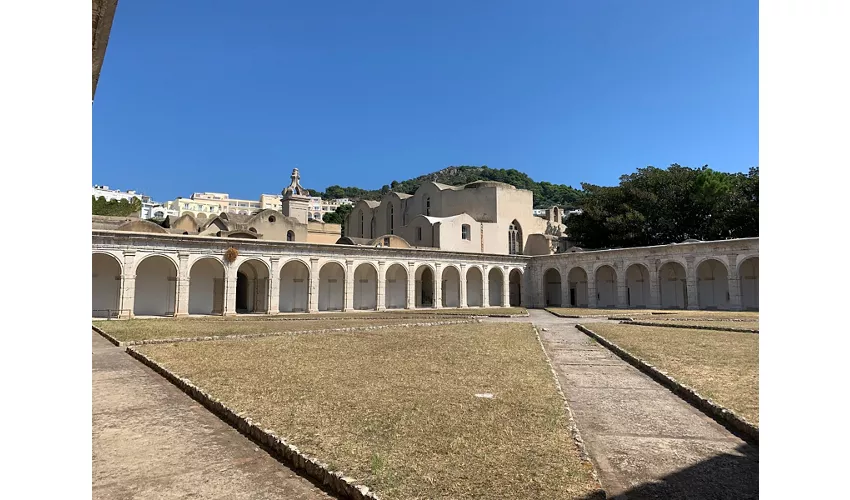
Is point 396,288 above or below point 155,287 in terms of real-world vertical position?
below

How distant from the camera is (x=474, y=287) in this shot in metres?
43.1

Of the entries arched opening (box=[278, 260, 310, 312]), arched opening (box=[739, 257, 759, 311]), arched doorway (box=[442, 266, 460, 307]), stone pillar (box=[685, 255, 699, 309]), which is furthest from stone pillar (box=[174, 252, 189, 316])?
arched opening (box=[739, 257, 759, 311])

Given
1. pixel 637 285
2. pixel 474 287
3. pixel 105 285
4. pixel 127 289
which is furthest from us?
pixel 474 287

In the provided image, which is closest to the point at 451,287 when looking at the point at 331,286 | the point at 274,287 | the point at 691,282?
the point at 331,286

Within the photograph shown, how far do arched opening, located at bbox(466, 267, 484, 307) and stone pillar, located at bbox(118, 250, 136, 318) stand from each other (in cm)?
2558

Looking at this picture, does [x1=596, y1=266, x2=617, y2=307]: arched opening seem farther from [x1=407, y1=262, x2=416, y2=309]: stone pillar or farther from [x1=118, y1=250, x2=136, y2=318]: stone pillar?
[x1=118, y1=250, x2=136, y2=318]: stone pillar

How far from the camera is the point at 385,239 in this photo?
38438 mm

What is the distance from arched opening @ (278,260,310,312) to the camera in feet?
107

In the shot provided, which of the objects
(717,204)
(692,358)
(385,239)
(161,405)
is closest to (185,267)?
(385,239)

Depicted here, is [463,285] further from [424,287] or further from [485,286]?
[424,287]

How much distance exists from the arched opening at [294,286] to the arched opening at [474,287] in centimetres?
1505

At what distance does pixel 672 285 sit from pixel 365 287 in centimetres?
2325
